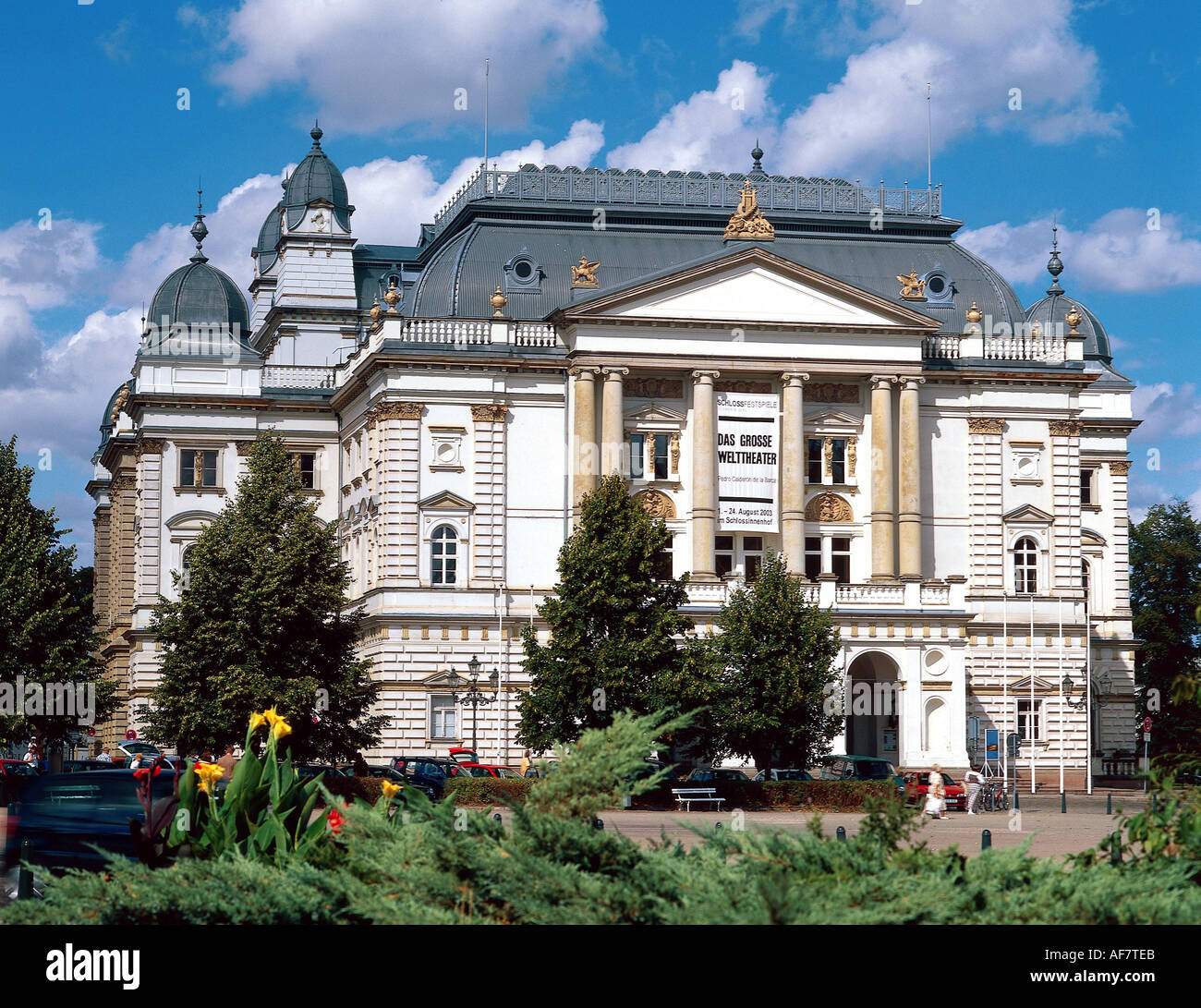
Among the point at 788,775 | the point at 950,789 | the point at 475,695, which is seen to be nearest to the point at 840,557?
the point at 475,695

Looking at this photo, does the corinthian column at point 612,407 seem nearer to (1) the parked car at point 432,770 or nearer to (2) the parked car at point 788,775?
(1) the parked car at point 432,770

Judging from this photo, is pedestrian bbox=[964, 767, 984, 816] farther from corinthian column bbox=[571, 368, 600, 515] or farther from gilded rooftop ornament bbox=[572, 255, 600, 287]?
gilded rooftop ornament bbox=[572, 255, 600, 287]

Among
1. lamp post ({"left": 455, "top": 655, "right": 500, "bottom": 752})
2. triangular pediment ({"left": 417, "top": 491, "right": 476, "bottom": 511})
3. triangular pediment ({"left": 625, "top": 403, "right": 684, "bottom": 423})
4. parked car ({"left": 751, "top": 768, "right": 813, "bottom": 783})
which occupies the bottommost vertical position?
parked car ({"left": 751, "top": 768, "right": 813, "bottom": 783})

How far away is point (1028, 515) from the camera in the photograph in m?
87.3

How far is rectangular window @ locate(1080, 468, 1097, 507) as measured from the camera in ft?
333

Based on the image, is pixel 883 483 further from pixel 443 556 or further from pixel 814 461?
pixel 443 556

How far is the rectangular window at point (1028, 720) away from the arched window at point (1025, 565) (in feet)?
16.6

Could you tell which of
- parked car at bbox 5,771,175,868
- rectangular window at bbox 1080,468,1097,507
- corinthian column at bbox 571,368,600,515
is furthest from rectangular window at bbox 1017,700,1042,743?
parked car at bbox 5,771,175,868

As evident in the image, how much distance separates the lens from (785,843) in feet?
54.7

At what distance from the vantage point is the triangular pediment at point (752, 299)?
81438 millimetres

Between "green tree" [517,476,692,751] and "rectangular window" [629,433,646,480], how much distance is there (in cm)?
1855

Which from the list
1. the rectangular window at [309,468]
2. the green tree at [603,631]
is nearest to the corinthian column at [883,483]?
the green tree at [603,631]
